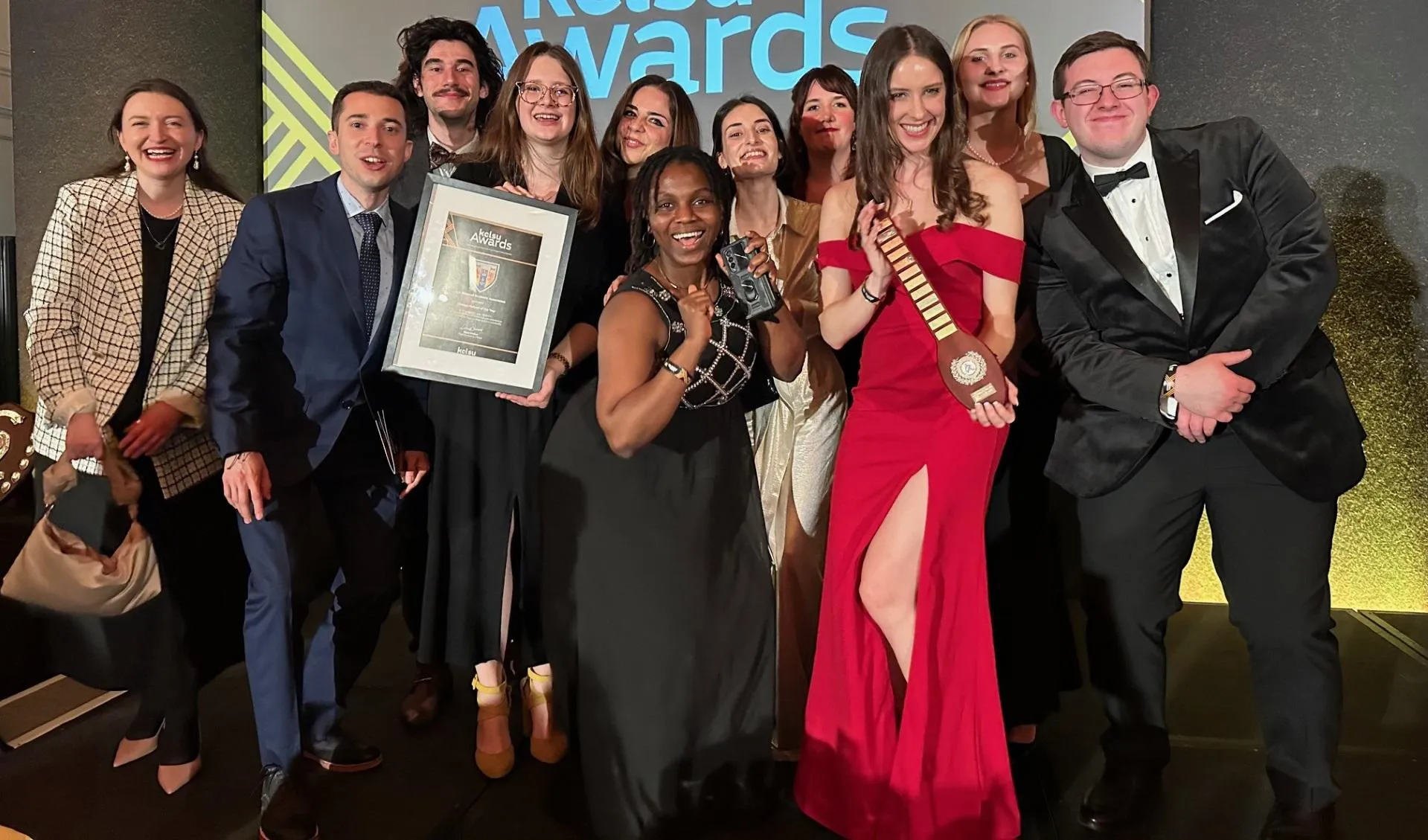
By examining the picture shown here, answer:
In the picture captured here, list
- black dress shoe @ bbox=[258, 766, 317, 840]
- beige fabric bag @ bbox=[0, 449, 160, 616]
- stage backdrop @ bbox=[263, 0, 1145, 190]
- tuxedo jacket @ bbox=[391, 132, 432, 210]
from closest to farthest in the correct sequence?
1. black dress shoe @ bbox=[258, 766, 317, 840]
2. beige fabric bag @ bbox=[0, 449, 160, 616]
3. tuxedo jacket @ bbox=[391, 132, 432, 210]
4. stage backdrop @ bbox=[263, 0, 1145, 190]

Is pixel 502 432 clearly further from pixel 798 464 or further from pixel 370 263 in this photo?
pixel 798 464

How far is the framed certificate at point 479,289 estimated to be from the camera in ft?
7.94

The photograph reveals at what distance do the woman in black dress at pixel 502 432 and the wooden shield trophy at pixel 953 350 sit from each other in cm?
105

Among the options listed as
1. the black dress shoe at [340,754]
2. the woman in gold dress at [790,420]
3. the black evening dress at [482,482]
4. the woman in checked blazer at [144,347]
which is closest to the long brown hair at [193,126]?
the woman in checked blazer at [144,347]

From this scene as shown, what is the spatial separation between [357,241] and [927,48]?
1.60m

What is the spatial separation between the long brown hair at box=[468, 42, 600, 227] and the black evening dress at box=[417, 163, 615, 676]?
1.5 inches

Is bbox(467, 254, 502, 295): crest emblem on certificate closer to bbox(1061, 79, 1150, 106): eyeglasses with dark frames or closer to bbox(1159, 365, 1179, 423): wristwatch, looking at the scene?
bbox(1061, 79, 1150, 106): eyeglasses with dark frames

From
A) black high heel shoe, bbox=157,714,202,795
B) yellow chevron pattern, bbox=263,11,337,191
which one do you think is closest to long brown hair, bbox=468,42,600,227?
black high heel shoe, bbox=157,714,202,795

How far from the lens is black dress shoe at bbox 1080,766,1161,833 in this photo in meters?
2.52

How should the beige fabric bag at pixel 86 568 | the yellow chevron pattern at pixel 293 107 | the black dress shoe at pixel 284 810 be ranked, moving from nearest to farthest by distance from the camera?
the black dress shoe at pixel 284 810 < the beige fabric bag at pixel 86 568 < the yellow chevron pattern at pixel 293 107

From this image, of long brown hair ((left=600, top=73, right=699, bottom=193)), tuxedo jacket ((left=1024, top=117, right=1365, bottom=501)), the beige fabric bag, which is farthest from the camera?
long brown hair ((left=600, top=73, right=699, bottom=193))

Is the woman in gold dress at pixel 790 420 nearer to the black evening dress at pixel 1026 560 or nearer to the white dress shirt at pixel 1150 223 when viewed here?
the black evening dress at pixel 1026 560

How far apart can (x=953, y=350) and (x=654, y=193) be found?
2.55 feet

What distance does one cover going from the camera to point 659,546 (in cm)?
220
